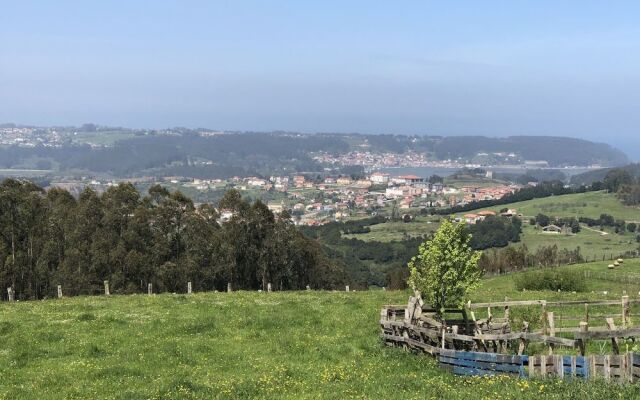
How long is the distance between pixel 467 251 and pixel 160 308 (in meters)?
18.1

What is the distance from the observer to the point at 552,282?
44844 millimetres

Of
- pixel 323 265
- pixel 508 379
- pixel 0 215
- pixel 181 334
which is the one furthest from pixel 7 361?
pixel 323 265

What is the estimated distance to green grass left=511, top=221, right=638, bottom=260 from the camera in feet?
484

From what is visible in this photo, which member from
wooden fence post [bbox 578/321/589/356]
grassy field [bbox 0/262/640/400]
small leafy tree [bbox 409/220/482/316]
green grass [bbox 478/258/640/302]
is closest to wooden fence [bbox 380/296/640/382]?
wooden fence post [bbox 578/321/589/356]

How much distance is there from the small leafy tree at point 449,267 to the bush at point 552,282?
83.7 feet

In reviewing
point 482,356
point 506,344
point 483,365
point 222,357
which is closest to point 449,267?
point 506,344

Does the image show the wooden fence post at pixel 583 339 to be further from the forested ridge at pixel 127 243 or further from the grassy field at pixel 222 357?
the forested ridge at pixel 127 243

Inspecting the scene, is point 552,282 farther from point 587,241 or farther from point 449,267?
point 587,241

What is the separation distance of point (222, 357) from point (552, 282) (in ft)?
109

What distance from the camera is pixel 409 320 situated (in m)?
21.3

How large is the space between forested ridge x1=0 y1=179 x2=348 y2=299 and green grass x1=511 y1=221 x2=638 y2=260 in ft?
340

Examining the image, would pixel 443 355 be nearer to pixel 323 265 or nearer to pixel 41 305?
pixel 41 305

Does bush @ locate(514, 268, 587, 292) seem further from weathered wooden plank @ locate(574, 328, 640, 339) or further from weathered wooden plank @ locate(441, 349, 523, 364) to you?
weathered wooden plank @ locate(574, 328, 640, 339)

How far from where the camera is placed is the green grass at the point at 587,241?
148 m
